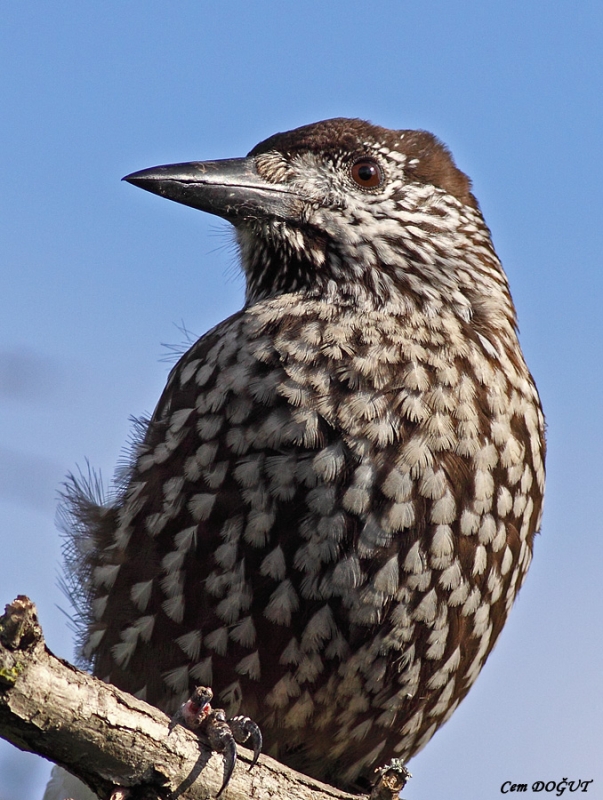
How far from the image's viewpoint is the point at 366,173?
5348 millimetres

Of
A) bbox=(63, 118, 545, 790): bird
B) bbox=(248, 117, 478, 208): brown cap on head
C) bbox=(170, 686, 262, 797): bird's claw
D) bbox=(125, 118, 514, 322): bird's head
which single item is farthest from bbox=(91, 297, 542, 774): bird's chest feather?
bbox=(248, 117, 478, 208): brown cap on head

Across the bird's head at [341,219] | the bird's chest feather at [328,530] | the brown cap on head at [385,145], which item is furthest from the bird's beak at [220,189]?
the bird's chest feather at [328,530]

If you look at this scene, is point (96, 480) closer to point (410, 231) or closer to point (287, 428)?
point (287, 428)

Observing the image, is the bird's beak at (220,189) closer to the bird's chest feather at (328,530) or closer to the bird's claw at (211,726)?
the bird's chest feather at (328,530)

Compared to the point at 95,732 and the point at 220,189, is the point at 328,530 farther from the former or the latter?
the point at 220,189

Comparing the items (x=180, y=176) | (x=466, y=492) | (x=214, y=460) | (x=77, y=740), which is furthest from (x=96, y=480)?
(x=77, y=740)

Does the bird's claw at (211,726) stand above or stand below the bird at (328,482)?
below

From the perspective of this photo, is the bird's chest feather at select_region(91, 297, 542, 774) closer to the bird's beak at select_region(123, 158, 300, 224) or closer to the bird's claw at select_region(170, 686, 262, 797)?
the bird's beak at select_region(123, 158, 300, 224)

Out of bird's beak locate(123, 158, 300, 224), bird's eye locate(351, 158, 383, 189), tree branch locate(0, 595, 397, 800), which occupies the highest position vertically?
bird's eye locate(351, 158, 383, 189)

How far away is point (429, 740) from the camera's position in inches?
204

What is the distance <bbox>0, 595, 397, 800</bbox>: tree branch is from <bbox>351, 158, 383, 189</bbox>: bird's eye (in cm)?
270

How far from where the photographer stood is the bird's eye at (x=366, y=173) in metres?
5.33

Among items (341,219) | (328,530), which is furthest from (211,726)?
(341,219)

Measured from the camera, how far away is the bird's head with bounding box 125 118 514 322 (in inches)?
203
